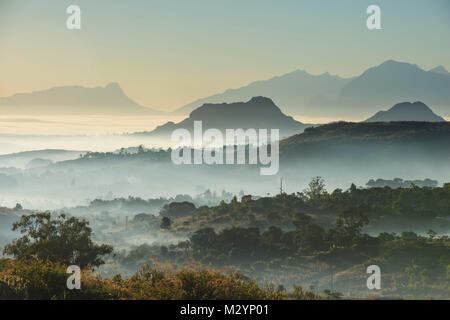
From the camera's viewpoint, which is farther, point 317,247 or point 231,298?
point 317,247

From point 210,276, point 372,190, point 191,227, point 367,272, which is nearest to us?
point 210,276

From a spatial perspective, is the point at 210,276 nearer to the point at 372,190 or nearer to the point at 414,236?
the point at 414,236

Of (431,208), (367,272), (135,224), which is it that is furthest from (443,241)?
(135,224)

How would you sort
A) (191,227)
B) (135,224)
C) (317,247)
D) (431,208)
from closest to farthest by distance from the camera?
(317,247), (431,208), (191,227), (135,224)

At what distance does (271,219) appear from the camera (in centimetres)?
9531

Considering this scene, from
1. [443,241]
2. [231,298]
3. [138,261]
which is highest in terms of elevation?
[231,298]

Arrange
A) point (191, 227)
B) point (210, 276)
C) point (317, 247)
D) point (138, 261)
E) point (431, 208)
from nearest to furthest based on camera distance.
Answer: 1. point (210, 276)
2. point (317, 247)
3. point (138, 261)
4. point (431, 208)
5. point (191, 227)

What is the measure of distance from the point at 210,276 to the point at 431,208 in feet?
271

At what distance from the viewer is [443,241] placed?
58531 mm

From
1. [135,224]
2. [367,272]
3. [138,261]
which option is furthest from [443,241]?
[135,224]
